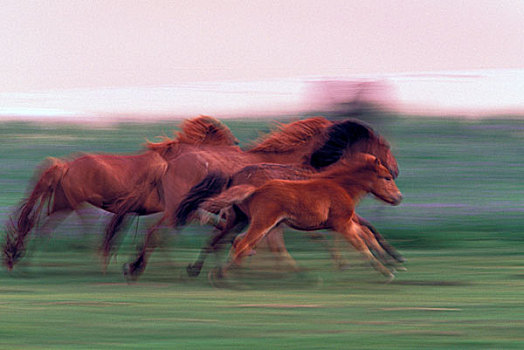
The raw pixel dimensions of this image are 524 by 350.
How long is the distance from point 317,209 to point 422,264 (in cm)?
180

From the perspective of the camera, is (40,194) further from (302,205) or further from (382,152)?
(382,152)

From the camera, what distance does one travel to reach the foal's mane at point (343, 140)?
9.30m

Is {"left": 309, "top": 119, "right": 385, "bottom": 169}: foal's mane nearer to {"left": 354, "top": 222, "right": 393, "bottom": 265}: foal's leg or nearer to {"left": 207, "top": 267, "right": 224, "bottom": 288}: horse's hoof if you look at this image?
{"left": 354, "top": 222, "right": 393, "bottom": 265}: foal's leg

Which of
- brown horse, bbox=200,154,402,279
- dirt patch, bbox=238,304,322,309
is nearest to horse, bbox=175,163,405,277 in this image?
brown horse, bbox=200,154,402,279

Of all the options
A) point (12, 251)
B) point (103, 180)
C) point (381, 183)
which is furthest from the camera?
point (103, 180)

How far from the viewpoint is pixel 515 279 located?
848 centimetres

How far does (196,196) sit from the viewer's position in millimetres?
8984

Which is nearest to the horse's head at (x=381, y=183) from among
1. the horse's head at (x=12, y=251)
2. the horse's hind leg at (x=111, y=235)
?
the horse's hind leg at (x=111, y=235)

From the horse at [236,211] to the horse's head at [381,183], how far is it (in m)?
0.31

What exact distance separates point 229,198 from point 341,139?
142 cm

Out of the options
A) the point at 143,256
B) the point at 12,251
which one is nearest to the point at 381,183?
the point at 143,256

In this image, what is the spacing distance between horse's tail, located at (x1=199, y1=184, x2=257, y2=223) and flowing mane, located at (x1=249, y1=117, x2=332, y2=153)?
1.32 metres

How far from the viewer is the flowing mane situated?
31.9 ft

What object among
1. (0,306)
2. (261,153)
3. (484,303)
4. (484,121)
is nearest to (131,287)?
(0,306)
